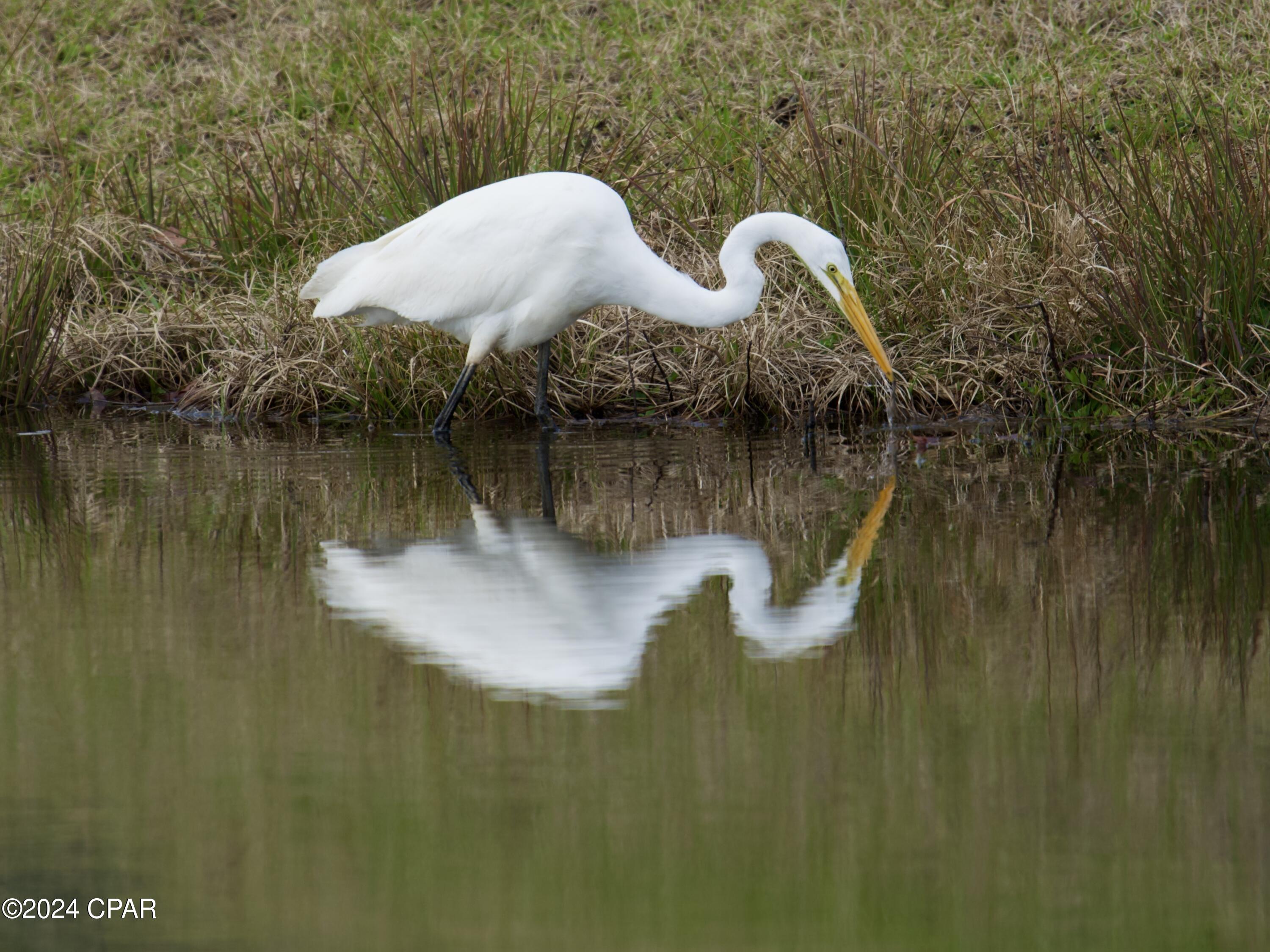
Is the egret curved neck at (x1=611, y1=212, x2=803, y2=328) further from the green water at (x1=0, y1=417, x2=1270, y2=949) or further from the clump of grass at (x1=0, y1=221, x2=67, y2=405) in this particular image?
the clump of grass at (x1=0, y1=221, x2=67, y2=405)

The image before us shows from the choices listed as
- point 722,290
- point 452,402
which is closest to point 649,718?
point 722,290

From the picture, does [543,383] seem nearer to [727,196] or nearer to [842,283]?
[842,283]

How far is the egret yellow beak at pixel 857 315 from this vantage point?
7039 mm

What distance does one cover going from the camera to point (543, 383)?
25.7 ft

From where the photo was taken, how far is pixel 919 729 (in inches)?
140

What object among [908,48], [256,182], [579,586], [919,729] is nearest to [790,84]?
[908,48]

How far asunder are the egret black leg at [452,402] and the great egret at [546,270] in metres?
0.04

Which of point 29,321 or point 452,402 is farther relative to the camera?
point 29,321

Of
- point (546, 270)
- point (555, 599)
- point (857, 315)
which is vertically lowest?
point (555, 599)

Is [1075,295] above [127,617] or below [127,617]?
above

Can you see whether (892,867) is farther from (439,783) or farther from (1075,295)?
(1075,295)

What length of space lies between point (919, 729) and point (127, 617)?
227 cm

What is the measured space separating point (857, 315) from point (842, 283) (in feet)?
0.50

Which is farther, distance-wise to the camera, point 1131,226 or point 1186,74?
point 1186,74
